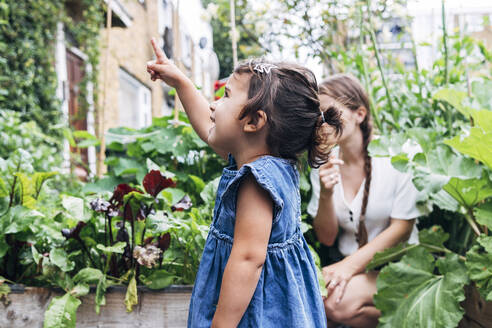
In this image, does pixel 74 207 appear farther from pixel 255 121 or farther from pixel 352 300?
pixel 352 300

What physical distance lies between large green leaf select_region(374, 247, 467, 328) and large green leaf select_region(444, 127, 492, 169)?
0.38m

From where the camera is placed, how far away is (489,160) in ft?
4.96

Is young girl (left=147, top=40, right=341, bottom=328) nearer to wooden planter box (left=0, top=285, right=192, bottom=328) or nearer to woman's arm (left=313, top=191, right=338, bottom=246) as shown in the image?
wooden planter box (left=0, top=285, right=192, bottom=328)

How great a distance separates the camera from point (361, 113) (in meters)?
2.11

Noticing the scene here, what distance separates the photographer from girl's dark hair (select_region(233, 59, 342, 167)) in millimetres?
1074

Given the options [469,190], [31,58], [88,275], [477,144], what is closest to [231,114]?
[88,275]

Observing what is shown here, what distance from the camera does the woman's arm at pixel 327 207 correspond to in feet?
→ 5.65

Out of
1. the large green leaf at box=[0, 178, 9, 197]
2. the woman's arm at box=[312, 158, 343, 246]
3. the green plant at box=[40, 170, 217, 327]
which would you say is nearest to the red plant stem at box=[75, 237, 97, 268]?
the green plant at box=[40, 170, 217, 327]

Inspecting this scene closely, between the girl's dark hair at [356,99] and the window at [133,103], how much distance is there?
735 cm

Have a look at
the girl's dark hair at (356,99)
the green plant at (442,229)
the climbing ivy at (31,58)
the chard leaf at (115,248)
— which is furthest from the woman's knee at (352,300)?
the climbing ivy at (31,58)

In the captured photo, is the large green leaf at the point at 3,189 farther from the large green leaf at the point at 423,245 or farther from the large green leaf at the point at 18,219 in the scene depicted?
the large green leaf at the point at 423,245

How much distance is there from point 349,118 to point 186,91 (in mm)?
910

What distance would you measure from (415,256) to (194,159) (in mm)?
1183

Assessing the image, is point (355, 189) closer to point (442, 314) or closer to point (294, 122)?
point (442, 314)
